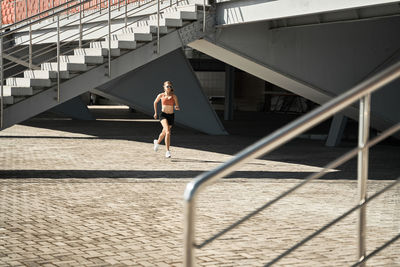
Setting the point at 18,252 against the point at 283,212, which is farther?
the point at 283,212

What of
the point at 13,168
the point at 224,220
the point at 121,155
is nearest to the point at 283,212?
the point at 224,220

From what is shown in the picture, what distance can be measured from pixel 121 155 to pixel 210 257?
1077 cm

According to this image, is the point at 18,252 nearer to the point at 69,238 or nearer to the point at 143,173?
the point at 69,238

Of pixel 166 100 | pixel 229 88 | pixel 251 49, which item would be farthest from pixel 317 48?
pixel 229 88

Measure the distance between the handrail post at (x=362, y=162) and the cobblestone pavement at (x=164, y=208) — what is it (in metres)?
2.42

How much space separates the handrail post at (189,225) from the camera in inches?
122

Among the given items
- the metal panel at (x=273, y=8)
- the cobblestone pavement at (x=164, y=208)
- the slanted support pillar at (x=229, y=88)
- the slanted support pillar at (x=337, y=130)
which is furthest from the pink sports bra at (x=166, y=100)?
the slanted support pillar at (x=229, y=88)

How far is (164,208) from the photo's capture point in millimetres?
9758

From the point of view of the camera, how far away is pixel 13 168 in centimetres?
1419

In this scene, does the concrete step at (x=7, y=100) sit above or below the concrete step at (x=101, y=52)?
below

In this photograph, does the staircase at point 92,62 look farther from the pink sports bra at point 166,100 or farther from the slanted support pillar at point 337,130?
the slanted support pillar at point 337,130

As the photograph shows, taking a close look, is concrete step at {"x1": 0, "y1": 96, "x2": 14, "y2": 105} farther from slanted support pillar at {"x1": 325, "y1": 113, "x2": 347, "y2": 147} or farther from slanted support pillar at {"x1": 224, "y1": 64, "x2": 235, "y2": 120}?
slanted support pillar at {"x1": 224, "y1": 64, "x2": 235, "y2": 120}

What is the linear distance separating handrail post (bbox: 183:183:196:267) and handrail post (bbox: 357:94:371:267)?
1.18 metres

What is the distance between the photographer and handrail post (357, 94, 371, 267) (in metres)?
3.90
